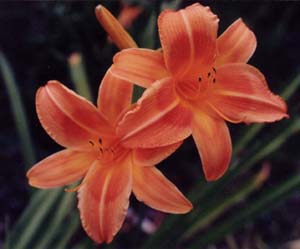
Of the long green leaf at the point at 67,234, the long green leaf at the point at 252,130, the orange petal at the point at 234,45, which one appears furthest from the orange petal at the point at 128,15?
the orange petal at the point at 234,45

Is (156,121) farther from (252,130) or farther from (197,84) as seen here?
(252,130)

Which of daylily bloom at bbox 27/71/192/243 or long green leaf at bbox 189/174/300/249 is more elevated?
daylily bloom at bbox 27/71/192/243

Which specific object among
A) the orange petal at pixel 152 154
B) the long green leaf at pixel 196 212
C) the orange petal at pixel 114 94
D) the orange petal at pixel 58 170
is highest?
the orange petal at pixel 114 94

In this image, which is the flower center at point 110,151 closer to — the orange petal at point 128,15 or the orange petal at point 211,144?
Answer: the orange petal at point 211,144

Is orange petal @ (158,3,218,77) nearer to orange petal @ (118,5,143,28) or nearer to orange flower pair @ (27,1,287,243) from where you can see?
orange flower pair @ (27,1,287,243)

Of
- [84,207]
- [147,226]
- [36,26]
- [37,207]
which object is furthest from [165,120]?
[36,26]

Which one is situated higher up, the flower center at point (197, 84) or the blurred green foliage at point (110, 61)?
the flower center at point (197, 84)

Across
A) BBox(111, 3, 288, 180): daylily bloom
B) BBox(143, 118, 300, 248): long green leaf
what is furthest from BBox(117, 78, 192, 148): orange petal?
BBox(143, 118, 300, 248): long green leaf
